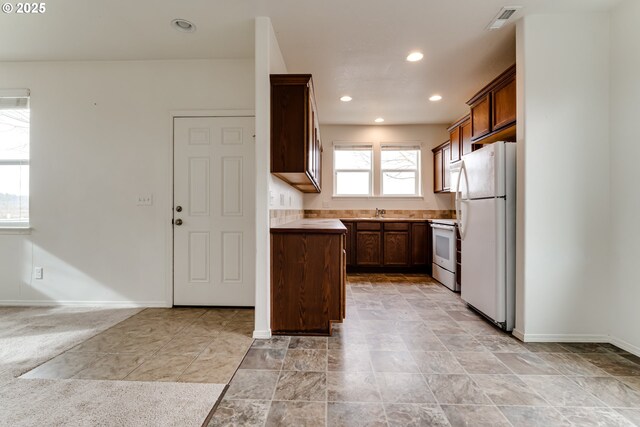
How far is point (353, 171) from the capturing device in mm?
5402

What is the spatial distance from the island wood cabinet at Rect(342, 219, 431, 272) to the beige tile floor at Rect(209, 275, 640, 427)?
2199mm

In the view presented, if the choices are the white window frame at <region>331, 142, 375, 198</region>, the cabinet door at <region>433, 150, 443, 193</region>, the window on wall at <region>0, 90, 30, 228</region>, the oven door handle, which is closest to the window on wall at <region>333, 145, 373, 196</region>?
the white window frame at <region>331, 142, 375, 198</region>

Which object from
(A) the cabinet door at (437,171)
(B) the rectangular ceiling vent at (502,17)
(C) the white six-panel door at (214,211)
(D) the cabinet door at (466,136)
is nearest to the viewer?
(B) the rectangular ceiling vent at (502,17)

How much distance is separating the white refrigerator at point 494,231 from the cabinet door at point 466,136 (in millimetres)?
1059

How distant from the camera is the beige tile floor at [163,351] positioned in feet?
5.85

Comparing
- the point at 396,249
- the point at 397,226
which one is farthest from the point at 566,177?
the point at 396,249

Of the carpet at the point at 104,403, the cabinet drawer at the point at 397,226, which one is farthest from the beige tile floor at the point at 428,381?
the cabinet drawer at the point at 397,226

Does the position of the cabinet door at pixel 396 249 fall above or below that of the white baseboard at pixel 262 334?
above

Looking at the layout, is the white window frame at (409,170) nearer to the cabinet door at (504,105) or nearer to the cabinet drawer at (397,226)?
the cabinet drawer at (397,226)

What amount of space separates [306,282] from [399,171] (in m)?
3.67

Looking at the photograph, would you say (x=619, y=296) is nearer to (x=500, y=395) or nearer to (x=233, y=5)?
(x=500, y=395)

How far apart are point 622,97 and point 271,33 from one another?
2785 mm

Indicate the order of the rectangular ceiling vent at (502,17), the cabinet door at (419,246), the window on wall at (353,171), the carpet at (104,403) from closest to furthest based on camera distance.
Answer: the carpet at (104,403) → the rectangular ceiling vent at (502,17) → the cabinet door at (419,246) → the window on wall at (353,171)

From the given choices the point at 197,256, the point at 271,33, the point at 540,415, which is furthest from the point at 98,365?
the point at 271,33
